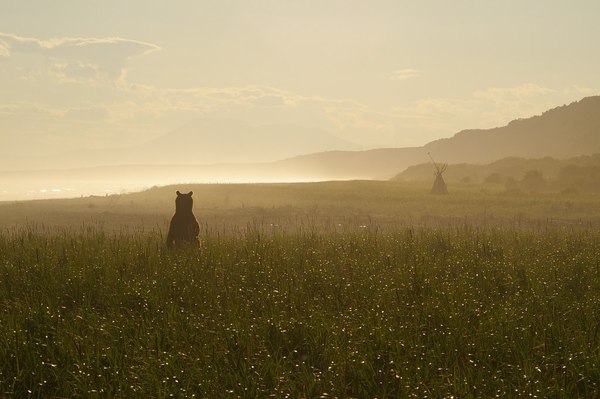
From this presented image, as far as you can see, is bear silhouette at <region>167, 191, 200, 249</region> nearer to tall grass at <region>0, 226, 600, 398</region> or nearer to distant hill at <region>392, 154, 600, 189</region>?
tall grass at <region>0, 226, 600, 398</region>

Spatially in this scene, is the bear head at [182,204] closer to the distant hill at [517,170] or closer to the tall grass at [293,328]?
the tall grass at [293,328]

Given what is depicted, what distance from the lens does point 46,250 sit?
32.5 ft

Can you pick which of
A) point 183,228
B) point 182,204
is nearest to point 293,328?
point 183,228

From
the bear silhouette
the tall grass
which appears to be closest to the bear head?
the bear silhouette

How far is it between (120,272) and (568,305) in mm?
6387

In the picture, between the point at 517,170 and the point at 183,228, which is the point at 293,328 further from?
the point at 517,170

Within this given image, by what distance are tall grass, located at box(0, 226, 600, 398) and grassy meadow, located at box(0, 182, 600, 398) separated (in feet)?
0.08

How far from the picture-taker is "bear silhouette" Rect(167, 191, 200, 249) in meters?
11.3

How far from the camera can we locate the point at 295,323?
227 inches

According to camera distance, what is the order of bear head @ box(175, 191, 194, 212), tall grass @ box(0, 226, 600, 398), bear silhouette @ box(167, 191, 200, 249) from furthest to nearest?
bear head @ box(175, 191, 194, 212) → bear silhouette @ box(167, 191, 200, 249) → tall grass @ box(0, 226, 600, 398)

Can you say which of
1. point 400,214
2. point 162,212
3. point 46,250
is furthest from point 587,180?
point 46,250

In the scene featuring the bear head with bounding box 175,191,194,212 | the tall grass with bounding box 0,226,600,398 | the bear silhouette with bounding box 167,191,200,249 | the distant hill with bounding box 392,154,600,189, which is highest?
the distant hill with bounding box 392,154,600,189

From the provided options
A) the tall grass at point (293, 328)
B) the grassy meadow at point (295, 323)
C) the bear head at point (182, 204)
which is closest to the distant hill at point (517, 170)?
A: the bear head at point (182, 204)

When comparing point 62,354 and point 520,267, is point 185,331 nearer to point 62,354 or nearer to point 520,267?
point 62,354
